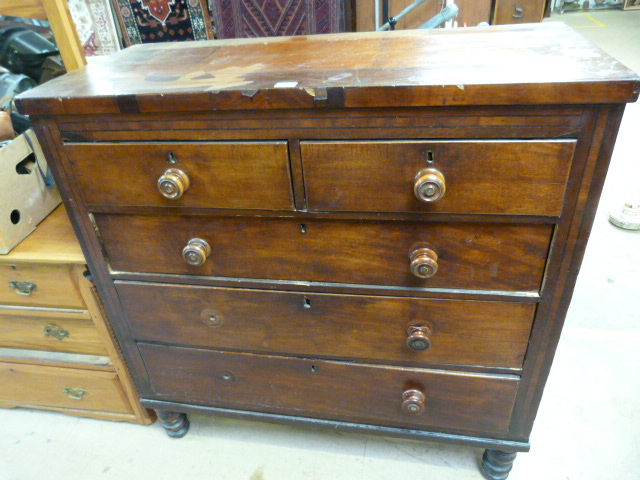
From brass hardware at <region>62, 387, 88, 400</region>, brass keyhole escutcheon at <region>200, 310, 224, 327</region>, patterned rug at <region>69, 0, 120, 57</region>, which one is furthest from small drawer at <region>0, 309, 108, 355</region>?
patterned rug at <region>69, 0, 120, 57</region>

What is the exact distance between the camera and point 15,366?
4.39 feet

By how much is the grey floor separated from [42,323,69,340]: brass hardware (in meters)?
0.33

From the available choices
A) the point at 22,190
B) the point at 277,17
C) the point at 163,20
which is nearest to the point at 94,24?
the point at 163,20

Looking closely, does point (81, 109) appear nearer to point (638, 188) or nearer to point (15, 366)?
point (15, 366)

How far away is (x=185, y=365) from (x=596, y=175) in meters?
0.97

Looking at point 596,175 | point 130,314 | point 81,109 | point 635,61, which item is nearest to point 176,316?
point 130,314

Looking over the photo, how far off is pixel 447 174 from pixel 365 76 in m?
0.21

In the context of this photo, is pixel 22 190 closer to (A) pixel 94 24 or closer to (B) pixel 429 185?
(B) pixel 429 185

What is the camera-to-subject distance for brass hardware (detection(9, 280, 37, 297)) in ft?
3.88

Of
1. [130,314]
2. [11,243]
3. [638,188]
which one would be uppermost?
[11,243]

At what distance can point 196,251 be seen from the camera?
0.94 metres

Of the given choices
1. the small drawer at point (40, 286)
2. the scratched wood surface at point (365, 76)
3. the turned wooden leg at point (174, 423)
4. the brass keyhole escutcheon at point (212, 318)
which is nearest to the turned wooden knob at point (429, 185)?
the scratched wood surface at point (365, 76)

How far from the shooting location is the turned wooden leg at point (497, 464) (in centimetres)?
115

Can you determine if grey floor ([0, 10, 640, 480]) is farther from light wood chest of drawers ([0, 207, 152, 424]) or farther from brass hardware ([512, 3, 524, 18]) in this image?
brass hardware ([512, 3, 524, 18])
